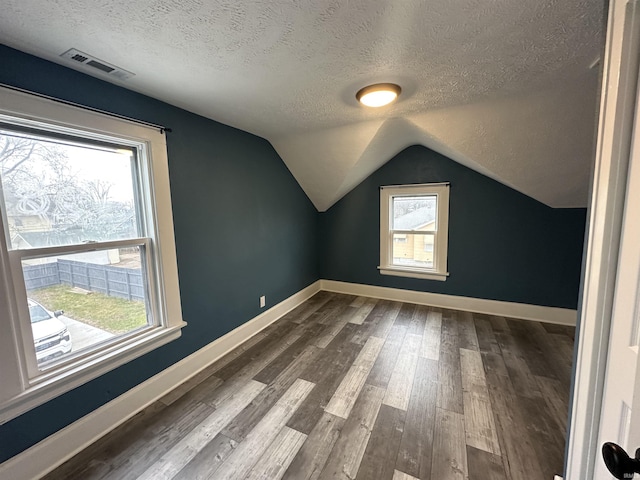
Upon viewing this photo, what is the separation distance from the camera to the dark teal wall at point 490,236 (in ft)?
9.82

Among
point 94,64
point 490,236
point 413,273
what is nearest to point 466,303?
point 413,273

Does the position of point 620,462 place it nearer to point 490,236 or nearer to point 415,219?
point 490,236

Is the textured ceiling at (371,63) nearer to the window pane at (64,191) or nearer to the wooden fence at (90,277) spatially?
the window pane at (64,191)

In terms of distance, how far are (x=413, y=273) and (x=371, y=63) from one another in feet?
9.41

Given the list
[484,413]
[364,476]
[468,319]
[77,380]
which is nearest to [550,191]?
[468,319]

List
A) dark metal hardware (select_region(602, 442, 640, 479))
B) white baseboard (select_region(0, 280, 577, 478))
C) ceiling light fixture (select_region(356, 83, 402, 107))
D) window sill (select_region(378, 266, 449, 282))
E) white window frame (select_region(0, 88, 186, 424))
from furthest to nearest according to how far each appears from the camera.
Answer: window sill (select_region(378, 266, 449, 282)) < ceiling light fixture (select_region(356, 83, 402, 107)) < white baseboard (select_region(0, 280, 577, 478)) < white window frame (select_region(0, 88, 186, 424)) < dark metal hardware (select_region(602, 442, 640, 479))

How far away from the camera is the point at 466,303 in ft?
11.4

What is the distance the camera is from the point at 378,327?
3053 mm

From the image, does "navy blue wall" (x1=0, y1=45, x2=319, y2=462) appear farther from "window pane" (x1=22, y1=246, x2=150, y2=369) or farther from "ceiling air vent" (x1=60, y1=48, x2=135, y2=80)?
"window pane" (x1=22, y1=246, x2=150, y2=369)

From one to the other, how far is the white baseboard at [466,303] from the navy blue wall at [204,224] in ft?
3.48

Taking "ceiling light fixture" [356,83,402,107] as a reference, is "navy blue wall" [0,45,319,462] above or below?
below

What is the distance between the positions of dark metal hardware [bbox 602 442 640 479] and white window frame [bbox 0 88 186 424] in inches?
89.5

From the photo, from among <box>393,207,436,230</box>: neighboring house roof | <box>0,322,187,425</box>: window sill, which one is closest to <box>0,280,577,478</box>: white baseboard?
<box>0,322,187,425</box>: window sill

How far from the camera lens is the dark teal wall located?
2.99 meters
